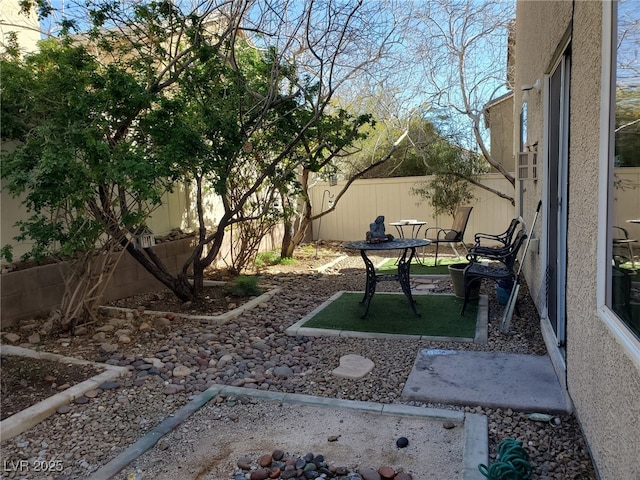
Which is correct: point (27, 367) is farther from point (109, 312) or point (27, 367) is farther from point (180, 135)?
point (180, 135)

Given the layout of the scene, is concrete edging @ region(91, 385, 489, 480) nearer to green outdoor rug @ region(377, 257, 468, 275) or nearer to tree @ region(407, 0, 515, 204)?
green outdoor rug @ region(377, 257, 468, 275)

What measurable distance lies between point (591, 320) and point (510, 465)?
75 centimetres

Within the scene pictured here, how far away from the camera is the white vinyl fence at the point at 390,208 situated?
32.8 ft

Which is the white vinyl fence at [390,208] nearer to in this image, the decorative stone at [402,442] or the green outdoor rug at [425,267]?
the green outdoor rug at [425,267]

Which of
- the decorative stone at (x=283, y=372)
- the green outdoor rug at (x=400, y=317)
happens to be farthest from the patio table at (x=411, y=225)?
the decorative stone at (x=283, y=372)

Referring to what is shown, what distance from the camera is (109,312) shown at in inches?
190

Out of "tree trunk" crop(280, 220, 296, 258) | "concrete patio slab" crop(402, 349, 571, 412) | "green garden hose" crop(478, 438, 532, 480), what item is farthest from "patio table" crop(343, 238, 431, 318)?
"tree trunk" crop(280, 220, 296, 258)

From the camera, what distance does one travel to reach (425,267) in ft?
25.2

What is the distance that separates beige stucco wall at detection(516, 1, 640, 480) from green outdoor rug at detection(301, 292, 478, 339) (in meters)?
1.57

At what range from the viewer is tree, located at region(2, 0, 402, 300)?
359 centimetres

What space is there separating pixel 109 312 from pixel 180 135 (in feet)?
6.79

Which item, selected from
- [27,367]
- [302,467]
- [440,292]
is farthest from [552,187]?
[27,367]

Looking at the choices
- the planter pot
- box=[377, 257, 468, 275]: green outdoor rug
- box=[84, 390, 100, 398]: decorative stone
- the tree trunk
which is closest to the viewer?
box=[84, 390, 100, 398]: decorative stone

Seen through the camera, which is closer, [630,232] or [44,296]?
[630,232]
